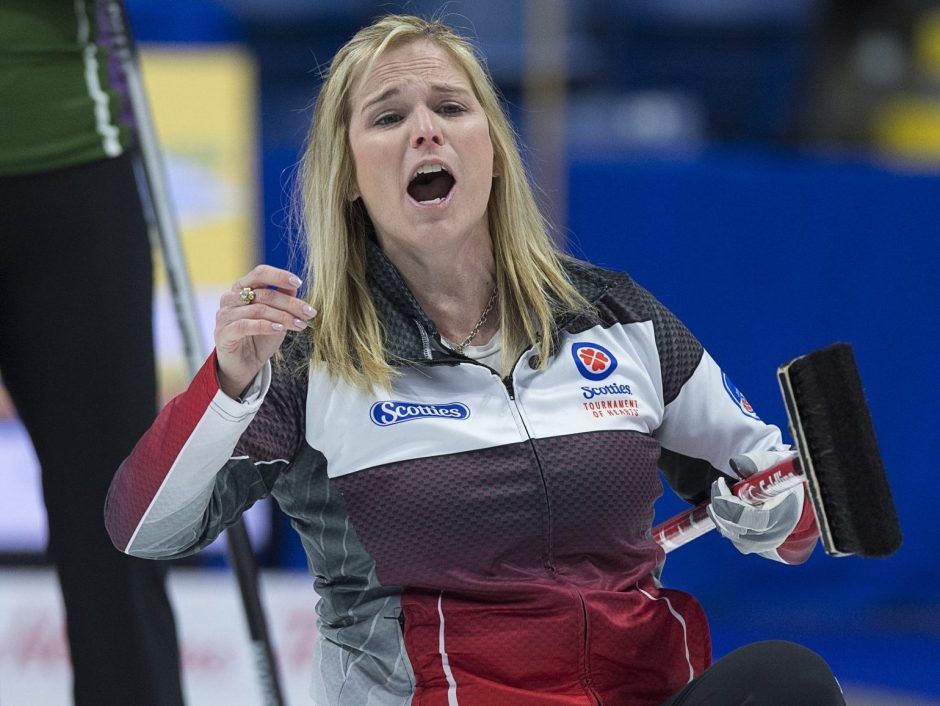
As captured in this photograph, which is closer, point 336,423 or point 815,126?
point 336,423

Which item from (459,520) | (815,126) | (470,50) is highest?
(470,50)

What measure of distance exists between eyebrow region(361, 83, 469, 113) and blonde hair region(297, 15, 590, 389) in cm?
3

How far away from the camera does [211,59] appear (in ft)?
10.5

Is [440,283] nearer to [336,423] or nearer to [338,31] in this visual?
[336,423]

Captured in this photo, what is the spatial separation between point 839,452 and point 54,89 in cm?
97

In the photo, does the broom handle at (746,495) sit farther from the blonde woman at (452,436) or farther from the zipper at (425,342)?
the zipper at (425,342)

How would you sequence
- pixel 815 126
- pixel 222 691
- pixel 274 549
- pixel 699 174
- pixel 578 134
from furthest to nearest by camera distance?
pixel 815 126 → pixel 578 134 → pixel 274 549 → pixel 699 174 → pixel 222 691

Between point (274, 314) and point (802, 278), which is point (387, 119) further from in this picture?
point (802, 278)

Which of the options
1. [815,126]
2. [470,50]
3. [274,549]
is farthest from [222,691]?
[815,126]

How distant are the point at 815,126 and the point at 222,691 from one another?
2.94 m

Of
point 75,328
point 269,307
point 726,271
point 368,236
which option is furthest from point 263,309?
point 726,271

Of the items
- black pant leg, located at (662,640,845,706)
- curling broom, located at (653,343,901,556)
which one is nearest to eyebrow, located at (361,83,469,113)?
curling broom, located at (653,343,901,556)

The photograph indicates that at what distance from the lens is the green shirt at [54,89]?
154 centimetres

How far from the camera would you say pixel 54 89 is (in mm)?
1570
